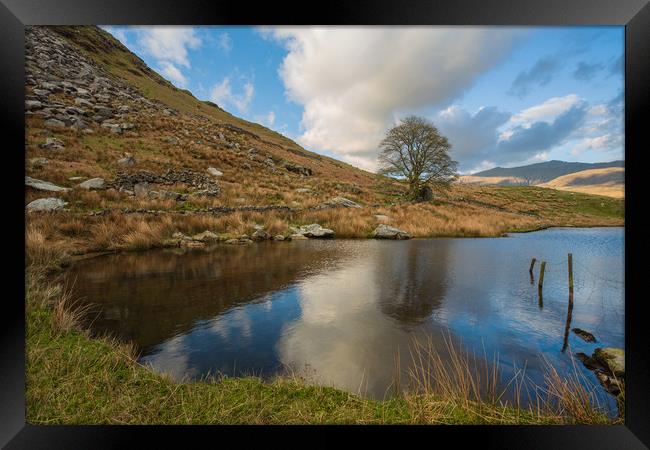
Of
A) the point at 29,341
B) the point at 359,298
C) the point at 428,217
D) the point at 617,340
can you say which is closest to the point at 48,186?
the point at 29,341

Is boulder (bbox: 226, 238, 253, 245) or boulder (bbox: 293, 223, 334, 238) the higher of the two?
boulder (bbox: 293, 223, 334, 238)

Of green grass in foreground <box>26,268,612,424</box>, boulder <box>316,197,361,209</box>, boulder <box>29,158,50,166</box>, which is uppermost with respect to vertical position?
boulder <box>29,158,50,166</box>

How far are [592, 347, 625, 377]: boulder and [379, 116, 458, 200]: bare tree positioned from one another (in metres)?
16.3

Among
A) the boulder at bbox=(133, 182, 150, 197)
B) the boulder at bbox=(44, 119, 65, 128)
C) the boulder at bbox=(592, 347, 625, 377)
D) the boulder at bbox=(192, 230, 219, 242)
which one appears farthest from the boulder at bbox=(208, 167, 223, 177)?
the boulder at bbox=(592, 347, 625, 377)

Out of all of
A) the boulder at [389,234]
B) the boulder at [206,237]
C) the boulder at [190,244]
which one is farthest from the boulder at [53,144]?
the boulder at [389,234]

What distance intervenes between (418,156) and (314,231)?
11.2m

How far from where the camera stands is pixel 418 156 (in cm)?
1822

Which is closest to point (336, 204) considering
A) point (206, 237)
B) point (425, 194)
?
point (206, 237)

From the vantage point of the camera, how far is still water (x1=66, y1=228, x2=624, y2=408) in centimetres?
321

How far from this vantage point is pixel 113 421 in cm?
225

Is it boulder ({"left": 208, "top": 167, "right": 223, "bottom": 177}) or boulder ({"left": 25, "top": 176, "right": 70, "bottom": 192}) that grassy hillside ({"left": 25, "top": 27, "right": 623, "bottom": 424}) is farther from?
boulder ({"left": 208, "top": 167, "right": 223, "bottom": 177})

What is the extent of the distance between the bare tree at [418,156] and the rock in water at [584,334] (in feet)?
51.3

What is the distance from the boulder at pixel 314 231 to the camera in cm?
1203
